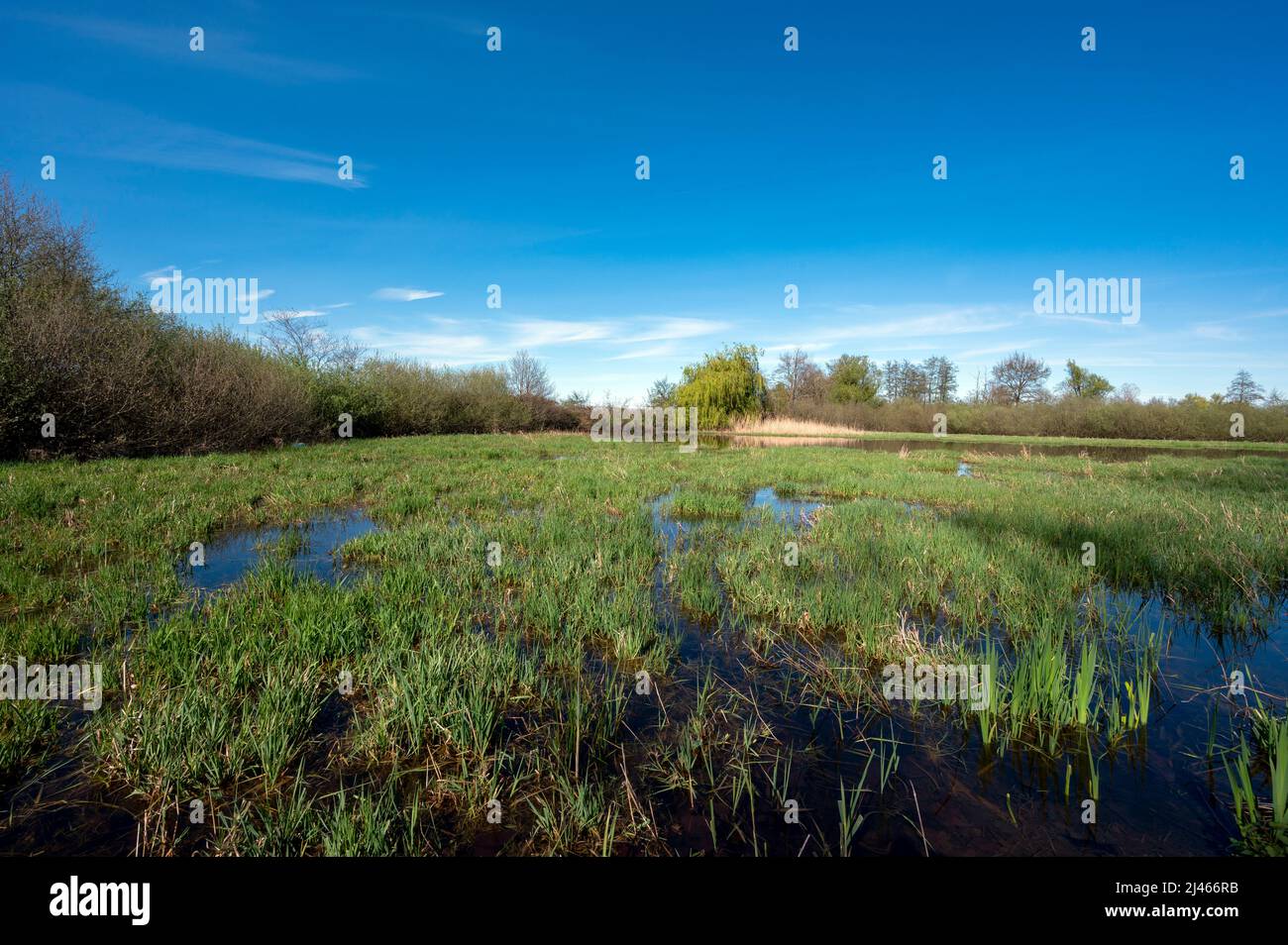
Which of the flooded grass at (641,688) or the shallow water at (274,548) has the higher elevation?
the shallow water at (274,548)

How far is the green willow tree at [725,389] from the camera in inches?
1473

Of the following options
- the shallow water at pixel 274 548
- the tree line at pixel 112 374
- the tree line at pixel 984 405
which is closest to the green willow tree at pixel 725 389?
the tree line at pixel 984 405

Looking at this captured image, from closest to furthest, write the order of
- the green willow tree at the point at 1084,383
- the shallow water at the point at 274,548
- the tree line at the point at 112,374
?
the shallow water at the point at 274,548 < the tree line at the point at 112,374 < the green willow tree at the point at 1084,383

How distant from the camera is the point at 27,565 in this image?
16.4 ft

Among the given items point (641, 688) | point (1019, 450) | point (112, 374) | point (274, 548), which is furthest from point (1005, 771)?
point (1019, 450)

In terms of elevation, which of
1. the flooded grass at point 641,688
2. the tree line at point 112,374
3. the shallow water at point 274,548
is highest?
the tree line at point 112,374

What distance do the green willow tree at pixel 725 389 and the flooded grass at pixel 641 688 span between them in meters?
30.7

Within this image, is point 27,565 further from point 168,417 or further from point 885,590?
point 168,417

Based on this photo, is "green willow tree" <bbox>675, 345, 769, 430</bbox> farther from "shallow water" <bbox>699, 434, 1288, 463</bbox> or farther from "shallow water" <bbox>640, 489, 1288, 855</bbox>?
"shallow water" <bbox>640, 489, 1288, 855</bbox>

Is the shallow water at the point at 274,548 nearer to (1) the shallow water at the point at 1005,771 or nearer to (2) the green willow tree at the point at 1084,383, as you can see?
(1) the shallow water at the point at 1005,771

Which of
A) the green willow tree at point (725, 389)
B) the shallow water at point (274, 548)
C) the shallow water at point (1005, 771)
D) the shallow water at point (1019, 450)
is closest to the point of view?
the shallow water at point (1005, 771)
